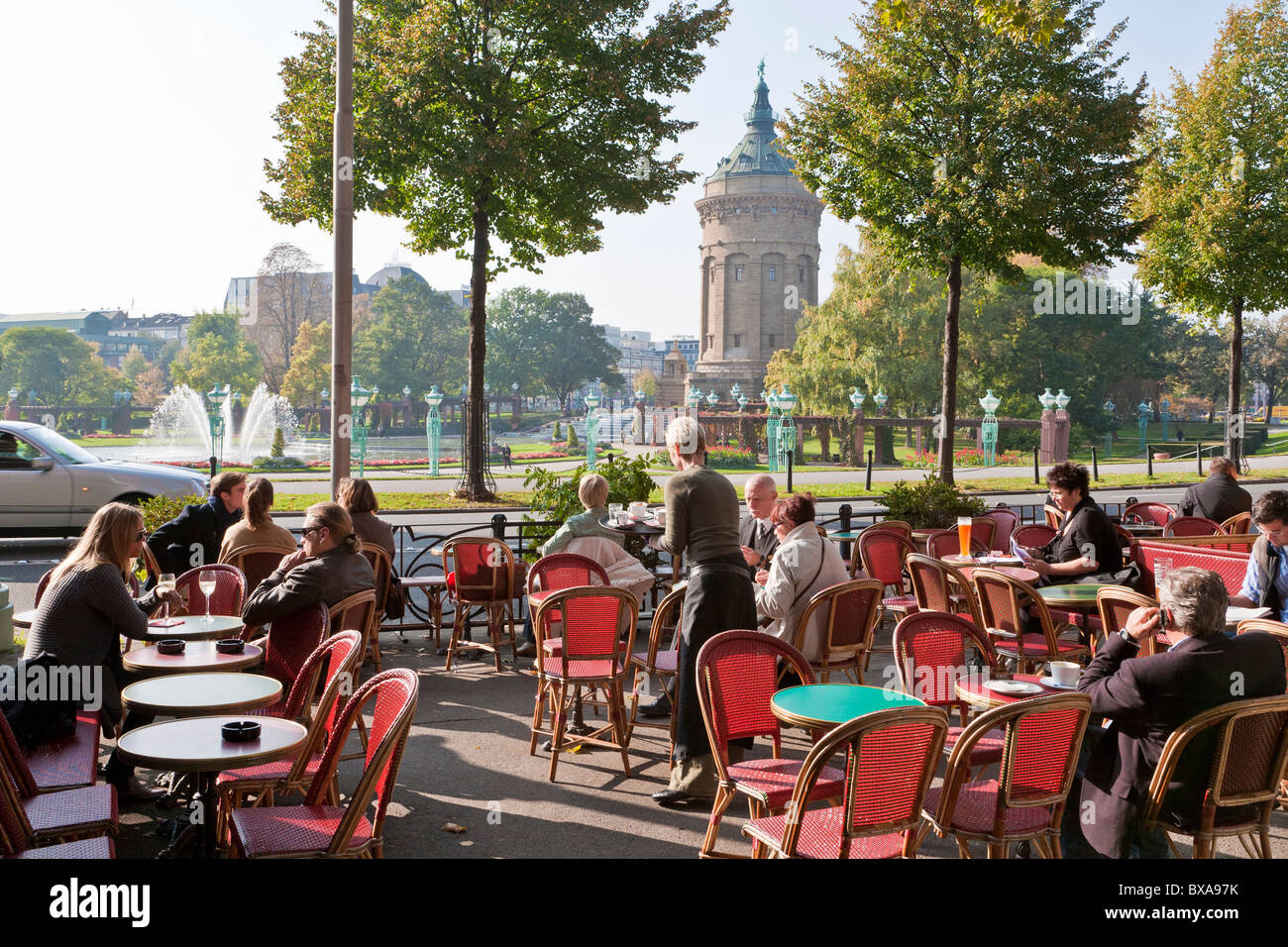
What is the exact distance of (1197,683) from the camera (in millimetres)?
3789

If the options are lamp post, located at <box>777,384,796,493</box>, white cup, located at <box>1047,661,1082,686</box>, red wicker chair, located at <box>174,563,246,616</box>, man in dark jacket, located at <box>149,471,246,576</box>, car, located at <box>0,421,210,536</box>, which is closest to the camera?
white cup, located at <box>1047,661,1082,686</box>

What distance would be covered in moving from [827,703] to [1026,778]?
3.03ft

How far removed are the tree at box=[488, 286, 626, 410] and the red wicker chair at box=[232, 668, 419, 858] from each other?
105168 millimetres

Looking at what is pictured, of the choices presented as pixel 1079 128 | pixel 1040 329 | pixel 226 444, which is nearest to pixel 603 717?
pixel 1079 128

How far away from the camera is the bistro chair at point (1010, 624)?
679 cm

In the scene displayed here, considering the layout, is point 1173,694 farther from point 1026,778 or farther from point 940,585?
point 940,585

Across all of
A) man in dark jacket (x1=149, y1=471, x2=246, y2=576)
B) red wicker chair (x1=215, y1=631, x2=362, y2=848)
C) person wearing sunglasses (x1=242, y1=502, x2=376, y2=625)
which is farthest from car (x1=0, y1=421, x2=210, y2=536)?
red wicker chair (x1=215, y1=631, x2=362, y2=848)

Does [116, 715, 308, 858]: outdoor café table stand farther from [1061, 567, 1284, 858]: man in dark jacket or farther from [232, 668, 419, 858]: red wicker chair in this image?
[1061, 567, 1284, 858]: man in dark jacket

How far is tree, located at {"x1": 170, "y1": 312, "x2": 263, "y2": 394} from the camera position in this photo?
81.5 metres

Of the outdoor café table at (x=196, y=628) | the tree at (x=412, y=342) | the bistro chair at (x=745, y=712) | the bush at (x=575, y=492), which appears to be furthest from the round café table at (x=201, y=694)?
the tree at (x=412, y=342)

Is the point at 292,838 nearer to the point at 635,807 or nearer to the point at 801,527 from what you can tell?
the point at 635,807

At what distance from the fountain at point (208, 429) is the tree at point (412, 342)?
1312 cm

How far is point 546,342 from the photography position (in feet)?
359
